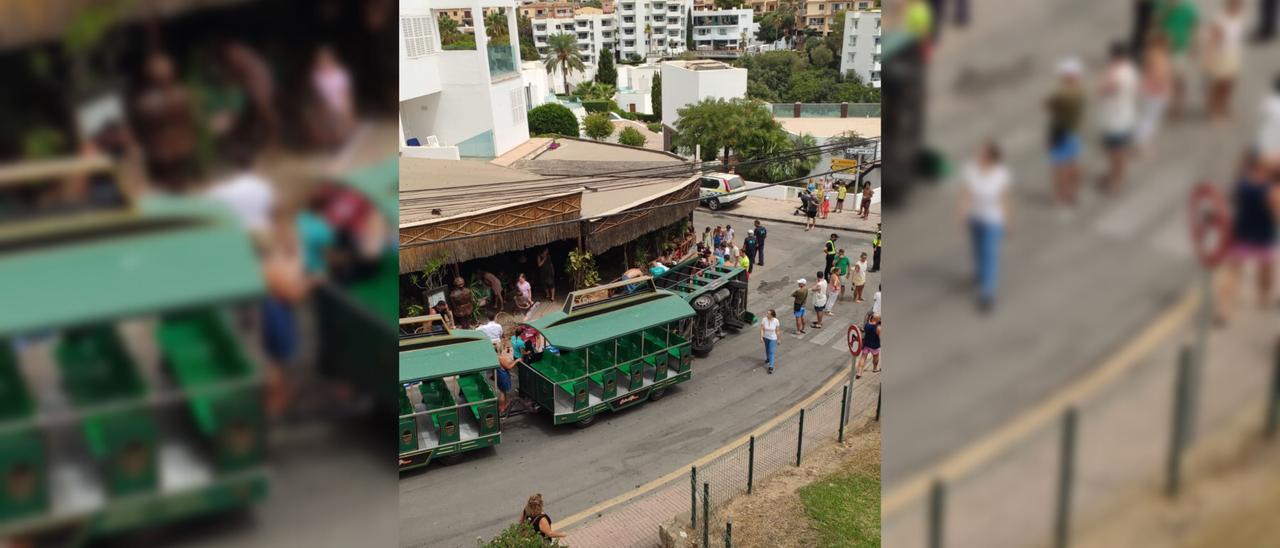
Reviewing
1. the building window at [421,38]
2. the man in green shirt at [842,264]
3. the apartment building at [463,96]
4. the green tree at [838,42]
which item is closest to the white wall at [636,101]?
the green tree at [838,42]

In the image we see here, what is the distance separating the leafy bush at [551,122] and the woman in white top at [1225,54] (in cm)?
3882

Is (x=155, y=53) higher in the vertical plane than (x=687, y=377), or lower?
higher

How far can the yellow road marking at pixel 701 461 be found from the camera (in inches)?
364

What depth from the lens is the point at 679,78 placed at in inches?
1658

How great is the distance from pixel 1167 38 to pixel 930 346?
464 mm

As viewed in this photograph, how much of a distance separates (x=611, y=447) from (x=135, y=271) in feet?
33.2

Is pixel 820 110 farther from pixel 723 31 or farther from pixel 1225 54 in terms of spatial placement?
pixel 723 31

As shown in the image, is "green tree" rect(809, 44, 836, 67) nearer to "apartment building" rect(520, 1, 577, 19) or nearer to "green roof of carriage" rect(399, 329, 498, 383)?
"apartment building" rect(520, 1, 577, 19)

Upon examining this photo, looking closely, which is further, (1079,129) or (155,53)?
(1079,129)

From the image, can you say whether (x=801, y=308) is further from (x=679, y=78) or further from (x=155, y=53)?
(x=679, y=78)

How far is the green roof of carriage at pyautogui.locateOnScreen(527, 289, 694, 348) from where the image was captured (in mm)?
10797

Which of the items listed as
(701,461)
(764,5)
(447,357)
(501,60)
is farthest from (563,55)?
(701,461)

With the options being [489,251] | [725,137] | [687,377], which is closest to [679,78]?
[725,137]

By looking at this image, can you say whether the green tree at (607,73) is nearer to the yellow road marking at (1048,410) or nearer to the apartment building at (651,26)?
the apartment building at (651,26)
